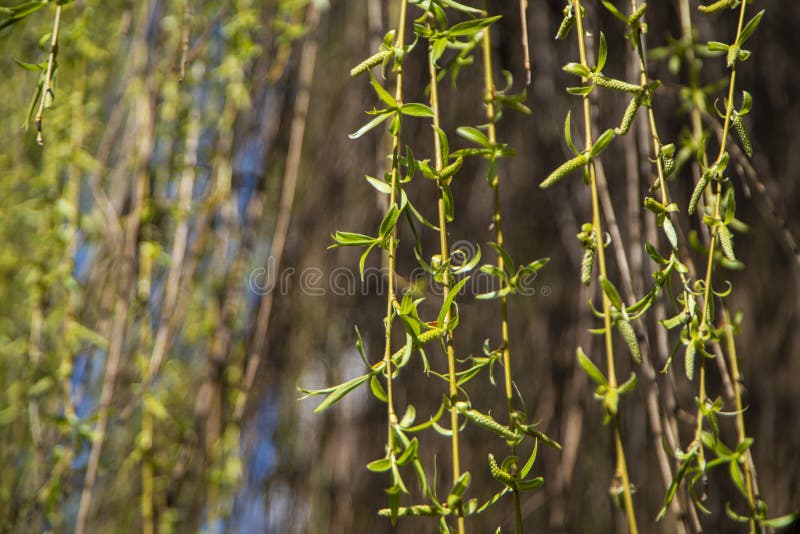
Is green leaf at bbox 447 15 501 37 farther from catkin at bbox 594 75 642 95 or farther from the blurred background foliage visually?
the blurred background foliage

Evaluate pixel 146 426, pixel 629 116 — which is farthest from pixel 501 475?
pixel 146 426

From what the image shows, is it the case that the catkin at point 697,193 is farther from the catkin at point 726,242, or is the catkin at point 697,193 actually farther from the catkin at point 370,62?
the catkin at point 370,62

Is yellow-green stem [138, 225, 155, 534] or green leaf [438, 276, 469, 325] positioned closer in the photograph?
Result: green leaf [438, 276, 469, 325]

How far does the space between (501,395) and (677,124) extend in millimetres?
625

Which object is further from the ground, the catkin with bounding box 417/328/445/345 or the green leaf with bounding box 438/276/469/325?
the green leaf with bounding box 438/276/469/325

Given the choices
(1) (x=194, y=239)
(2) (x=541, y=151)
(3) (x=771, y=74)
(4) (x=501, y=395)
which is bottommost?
(4) (x=501, y=395)

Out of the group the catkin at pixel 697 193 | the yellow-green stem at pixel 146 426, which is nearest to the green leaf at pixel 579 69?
the catkin at pixel 697 193

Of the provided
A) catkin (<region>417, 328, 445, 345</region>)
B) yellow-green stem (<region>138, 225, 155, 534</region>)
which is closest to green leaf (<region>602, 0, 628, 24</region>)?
catkin (<region>417, 328, 445, 345</region>)

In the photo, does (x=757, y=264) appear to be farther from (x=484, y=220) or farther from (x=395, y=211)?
(x=395, y=211)

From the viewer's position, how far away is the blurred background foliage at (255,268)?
998 mm

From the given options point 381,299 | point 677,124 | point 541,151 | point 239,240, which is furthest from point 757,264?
point 239,240

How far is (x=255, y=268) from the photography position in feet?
4.29

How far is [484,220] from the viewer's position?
141 centimetres

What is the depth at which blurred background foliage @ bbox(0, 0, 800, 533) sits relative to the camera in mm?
998
